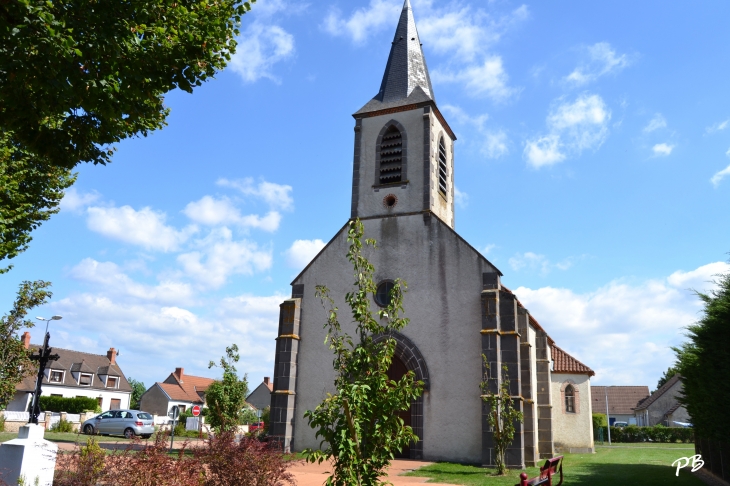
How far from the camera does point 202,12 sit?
874cm

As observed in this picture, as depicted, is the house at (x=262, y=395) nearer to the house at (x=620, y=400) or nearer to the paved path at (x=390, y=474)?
the house at (x=620, y=400)

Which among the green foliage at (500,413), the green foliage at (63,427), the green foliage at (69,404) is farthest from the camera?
the green foliage at (69,404)

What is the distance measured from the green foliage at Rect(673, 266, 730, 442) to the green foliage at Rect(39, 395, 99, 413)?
43.4 meters

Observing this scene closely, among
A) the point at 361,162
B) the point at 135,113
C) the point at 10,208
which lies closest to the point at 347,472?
the point at 135,113

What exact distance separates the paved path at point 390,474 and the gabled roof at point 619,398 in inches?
2388

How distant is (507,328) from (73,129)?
527 inches

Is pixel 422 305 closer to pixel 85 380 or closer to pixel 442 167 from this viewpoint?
pixel 442 167

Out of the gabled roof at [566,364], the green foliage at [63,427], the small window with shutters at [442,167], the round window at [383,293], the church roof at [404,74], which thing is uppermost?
the church roof at [404,74]

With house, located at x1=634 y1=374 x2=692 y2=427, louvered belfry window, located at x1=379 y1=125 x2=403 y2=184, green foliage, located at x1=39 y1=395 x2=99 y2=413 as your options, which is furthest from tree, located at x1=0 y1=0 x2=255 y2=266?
house, located at x1=634 y1=374 x2=692 y2=427

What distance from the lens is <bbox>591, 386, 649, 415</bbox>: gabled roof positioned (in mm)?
69438

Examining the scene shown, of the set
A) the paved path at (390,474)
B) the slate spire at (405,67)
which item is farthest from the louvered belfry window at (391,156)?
the paved path at (390,474)

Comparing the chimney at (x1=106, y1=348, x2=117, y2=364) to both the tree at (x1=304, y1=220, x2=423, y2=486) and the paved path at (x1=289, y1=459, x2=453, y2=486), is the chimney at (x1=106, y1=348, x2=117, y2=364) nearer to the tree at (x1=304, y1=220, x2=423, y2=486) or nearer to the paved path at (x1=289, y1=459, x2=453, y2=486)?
the paved path at (x1=289, y1=459, x2=453, y2=486)

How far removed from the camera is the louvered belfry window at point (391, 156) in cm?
2142

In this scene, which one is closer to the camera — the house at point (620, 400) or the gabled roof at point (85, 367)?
the gabled roof at point (85, 367)
